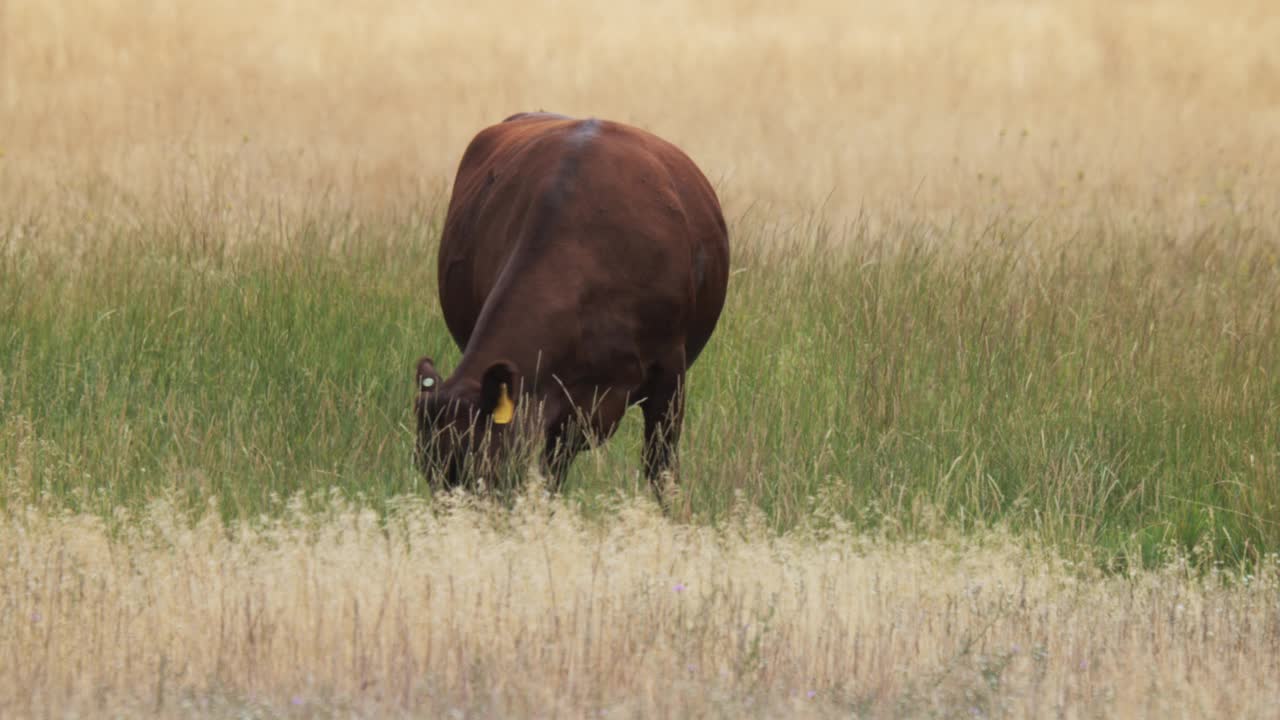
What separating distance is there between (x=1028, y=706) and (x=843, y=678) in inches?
18.0

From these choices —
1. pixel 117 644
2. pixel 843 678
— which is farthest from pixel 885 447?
pixel 117 644

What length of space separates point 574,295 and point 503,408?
2.31 feet

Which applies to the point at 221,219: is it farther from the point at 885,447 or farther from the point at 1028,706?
the point at 1028,706

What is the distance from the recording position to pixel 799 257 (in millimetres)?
8758

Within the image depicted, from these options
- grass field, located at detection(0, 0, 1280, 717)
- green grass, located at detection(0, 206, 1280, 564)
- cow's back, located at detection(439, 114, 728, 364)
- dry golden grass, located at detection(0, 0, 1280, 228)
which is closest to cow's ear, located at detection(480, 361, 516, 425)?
grass field, located at detection(0, 0, 1280, 717)

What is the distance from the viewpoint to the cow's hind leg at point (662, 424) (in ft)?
19.9

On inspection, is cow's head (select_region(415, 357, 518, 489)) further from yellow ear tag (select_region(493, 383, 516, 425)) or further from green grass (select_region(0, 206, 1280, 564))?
green grass (select_region(0, 206, 1280, 564))

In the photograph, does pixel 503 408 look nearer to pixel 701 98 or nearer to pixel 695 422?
pixel 695 422

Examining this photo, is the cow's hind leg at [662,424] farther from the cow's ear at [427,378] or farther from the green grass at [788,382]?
the cow's ear at [427,378]

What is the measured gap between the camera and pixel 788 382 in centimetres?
716

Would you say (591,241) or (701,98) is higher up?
(591,241)

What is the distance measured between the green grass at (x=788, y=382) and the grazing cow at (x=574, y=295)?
262 mm

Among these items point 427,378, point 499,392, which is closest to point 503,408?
point 499,392

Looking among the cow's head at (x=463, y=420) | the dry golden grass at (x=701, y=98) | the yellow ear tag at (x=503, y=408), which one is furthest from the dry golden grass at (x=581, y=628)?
the dry golden grass at (x=701, y=98)
